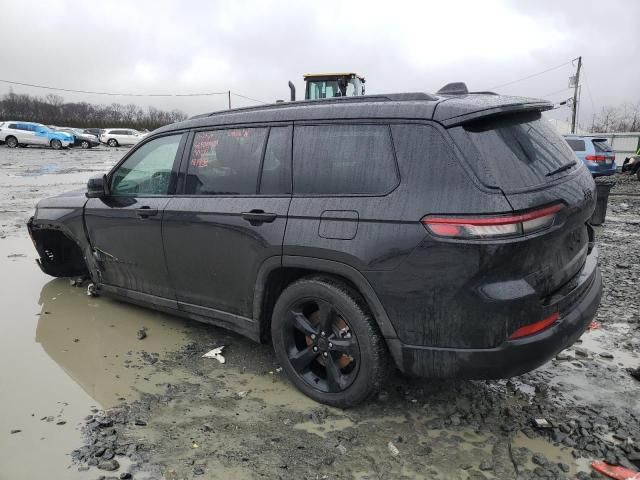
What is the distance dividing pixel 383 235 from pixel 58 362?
274 centimetres

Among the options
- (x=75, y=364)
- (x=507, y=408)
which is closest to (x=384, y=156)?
(x=507, y=408)

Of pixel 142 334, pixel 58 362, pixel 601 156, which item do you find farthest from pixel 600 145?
pixel 58 362

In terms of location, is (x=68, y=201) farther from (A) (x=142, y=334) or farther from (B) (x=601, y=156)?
(B) (x=601, y=156)

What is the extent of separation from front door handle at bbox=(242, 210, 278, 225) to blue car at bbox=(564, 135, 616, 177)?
1587cm

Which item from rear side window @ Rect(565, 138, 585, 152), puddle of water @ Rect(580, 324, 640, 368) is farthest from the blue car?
puddle of water @ Rect(580, 324, 640, 368)

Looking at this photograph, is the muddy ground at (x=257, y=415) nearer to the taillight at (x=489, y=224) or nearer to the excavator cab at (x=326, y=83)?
the taillight at (x=489, y=224)

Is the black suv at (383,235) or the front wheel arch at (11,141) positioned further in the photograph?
the front wheel arch at (11,141)

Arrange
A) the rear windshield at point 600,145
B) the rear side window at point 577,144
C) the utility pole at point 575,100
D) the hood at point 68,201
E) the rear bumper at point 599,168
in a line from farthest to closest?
the utility pole at point 575,100
the rear windshield at point 600,145
the rear side window at point 577,144
the rear bumper at point 599,168
the hood at point 68,201

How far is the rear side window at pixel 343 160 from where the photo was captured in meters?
2.76

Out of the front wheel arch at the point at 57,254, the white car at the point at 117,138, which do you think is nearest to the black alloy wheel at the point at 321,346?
the front wheel arch at the point at 57,254

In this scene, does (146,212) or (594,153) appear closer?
(146,212)

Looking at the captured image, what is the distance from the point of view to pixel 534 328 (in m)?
2.52

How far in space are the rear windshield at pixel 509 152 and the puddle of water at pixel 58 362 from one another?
2.42m

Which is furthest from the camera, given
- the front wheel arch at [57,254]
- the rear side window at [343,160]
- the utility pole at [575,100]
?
the utility pole at [575,100]
